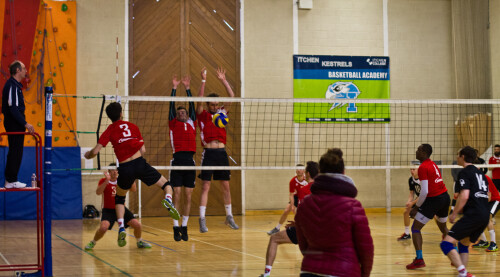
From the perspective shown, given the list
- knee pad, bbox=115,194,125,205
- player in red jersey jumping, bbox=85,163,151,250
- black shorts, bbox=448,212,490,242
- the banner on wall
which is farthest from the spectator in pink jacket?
the banner on wall

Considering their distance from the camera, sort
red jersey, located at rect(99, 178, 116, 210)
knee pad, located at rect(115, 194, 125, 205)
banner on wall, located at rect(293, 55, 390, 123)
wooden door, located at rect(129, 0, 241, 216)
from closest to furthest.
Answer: knee pad, located at rect(115, 194, 125, 205) → red jersey, located at rect(99, 178, 116, 210) → wooden door, located at rect(129, 0, 241, 216) → banner on wall, located at rect(293, 55, 390, 123)

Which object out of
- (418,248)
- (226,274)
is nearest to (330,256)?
(226,274)

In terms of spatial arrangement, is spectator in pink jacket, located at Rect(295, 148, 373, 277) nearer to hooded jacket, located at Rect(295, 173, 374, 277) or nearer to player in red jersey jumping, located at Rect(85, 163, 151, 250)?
hooded jacket, located at Rect(295, 173, 374, 277)

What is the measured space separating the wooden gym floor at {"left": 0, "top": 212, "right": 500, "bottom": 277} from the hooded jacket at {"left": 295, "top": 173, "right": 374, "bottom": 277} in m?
3.15

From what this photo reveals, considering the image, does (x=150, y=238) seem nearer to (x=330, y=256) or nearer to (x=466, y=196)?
(x=466, y=196)

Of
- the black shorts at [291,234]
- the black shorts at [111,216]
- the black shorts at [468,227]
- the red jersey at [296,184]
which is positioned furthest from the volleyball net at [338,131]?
the black shorts at [291,234]

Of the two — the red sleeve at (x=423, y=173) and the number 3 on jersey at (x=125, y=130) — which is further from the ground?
the number 3 on jersey at (x=125, y=130)

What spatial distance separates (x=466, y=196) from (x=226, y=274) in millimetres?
2747

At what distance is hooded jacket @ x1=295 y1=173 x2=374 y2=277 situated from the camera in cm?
365

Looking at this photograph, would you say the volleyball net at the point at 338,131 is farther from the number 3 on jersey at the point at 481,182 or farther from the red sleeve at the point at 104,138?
the number 3 on jersey at the point at 481,182

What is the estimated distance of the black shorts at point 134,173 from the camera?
7.93m

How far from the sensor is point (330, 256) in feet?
12.1

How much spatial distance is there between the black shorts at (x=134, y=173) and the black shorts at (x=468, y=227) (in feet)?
12.2

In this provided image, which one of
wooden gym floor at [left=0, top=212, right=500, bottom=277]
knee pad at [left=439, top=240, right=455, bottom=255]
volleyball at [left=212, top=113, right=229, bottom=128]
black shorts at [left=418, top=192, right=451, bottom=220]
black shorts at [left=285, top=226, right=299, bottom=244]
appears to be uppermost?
volleyball at [left=212, top=113, right=229, bottom=128]
